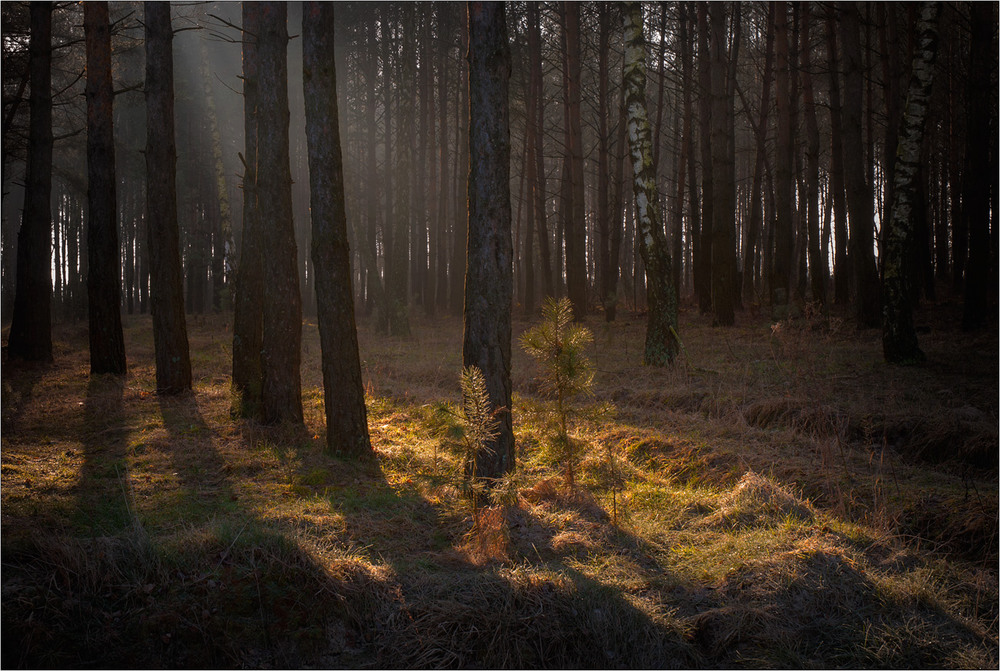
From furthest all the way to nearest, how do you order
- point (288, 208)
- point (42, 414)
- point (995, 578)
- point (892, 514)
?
point (42, 414) → point (288, 208) → point (892, 514) → point (995, 578)

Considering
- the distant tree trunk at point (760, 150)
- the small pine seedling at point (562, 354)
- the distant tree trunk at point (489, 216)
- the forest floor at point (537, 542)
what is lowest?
the forest floor at point (537, 542)

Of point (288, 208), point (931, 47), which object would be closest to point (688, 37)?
point (931, 47)

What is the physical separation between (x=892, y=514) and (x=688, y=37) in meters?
18.1

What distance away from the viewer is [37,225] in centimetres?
1254

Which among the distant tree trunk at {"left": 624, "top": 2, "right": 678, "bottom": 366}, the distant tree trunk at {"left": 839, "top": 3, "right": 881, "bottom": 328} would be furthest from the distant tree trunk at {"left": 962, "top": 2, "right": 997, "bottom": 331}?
the distant tree trunk at {"left": 624, "top": 2, "right": 678, "bottom": 366}

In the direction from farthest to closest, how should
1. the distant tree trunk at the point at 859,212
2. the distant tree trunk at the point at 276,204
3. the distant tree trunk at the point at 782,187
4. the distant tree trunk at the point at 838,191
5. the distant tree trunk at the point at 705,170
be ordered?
the distant tree trunk at the point at 705,170 → the distant tree trunk at the point at 838,191 → the distant tree trunk at the point at 782,187 → the distant tree trunk at the point at 859,212 → the distant tree trunk at the point at 276,204

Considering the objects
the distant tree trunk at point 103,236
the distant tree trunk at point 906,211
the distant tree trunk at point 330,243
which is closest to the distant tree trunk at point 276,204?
the distant tree trunk at point 330,243

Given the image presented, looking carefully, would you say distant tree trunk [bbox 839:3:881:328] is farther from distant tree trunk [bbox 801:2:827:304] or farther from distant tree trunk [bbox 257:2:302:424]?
distant tree trunk [bbox 257:2:302:424]

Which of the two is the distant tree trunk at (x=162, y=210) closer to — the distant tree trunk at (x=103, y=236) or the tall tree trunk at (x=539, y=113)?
the distant tree trunk at (x=103, y=236)

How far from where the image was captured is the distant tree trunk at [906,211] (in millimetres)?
8836

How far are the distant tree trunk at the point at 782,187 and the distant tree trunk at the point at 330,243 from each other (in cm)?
1114

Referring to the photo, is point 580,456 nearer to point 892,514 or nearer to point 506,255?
point 506,255

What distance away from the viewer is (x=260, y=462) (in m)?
6.25

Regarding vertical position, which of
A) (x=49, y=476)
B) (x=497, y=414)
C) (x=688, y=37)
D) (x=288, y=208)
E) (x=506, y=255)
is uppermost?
(x=688, y=37)
